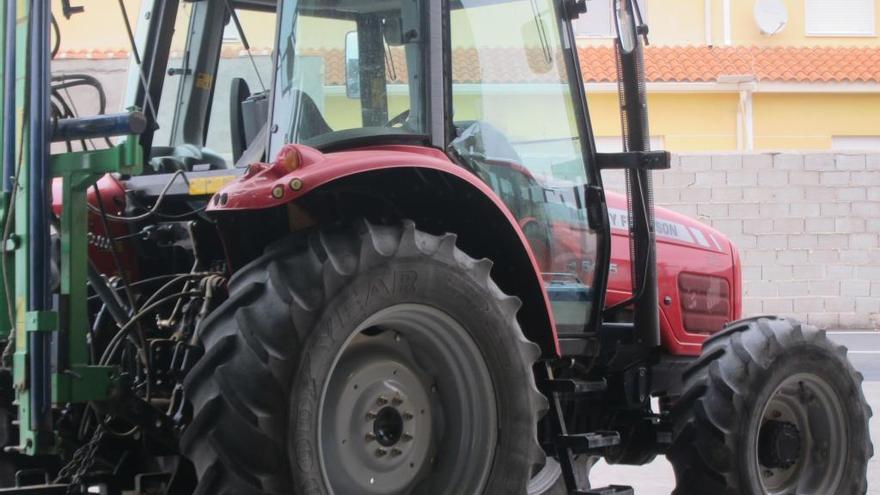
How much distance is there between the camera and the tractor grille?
656 cm

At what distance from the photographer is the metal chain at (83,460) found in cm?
442

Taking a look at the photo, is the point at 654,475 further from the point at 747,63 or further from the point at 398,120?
the point at 747,63

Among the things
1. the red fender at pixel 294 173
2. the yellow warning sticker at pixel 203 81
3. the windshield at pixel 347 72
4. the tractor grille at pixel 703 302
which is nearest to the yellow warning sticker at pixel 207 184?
the windshield at pixel 347 72

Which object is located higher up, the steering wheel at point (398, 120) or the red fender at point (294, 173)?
the steering wheel at point (398, 120)

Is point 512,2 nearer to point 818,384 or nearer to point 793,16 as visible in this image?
point 818,384

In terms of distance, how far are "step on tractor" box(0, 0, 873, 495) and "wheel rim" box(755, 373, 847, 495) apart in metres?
0.01

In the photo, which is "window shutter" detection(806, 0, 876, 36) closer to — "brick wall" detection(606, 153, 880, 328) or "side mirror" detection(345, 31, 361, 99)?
"brick wall" detection(606, 153, 880, 328)

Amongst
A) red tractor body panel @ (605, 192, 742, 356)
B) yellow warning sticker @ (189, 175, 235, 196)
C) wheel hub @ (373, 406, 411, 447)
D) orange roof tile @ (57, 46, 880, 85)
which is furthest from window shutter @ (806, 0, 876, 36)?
wheel hub @ (373, 406, 411, 447)

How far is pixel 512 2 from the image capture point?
5566mm

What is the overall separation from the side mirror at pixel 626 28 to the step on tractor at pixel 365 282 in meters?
0.01

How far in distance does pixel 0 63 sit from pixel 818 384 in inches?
154

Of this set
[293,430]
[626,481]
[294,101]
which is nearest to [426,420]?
[293,430]

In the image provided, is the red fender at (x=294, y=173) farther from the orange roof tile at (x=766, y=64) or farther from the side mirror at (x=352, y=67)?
the orange roof tile at (x=766, y=64)

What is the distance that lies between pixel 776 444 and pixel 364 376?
8.04ft
